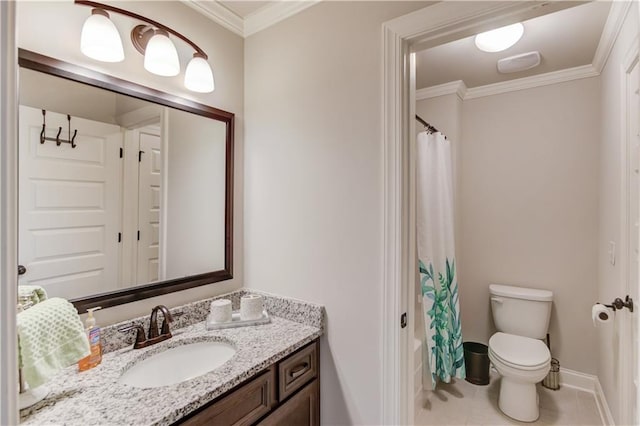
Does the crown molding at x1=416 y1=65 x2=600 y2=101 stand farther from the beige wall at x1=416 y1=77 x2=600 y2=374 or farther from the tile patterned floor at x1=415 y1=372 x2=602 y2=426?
the tile patterned floor at x1=415 y1=372 x2=602 y2=426

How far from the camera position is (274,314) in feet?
5.38

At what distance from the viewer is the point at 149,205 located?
1.41m

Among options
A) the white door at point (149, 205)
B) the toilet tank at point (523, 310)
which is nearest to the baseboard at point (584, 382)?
the toilet tank at point (523, 310)

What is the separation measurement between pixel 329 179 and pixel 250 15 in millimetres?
1012

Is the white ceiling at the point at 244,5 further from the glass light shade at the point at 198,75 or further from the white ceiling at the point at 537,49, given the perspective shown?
the white ceiling at the point at 537,49

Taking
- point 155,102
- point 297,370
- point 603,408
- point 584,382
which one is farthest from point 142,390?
point 584,382

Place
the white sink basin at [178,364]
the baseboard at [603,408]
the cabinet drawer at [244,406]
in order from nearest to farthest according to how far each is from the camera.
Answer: the cabinet drawer at [244,406] < the white sink basin at [178,364] < the baseboard at [603,408]

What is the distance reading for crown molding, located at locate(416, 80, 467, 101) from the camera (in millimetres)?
2543

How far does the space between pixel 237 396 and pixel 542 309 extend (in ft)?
7.48

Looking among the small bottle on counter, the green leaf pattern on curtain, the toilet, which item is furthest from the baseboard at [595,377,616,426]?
the small bottle on counter

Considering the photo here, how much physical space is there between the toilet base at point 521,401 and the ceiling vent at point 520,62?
2076mm

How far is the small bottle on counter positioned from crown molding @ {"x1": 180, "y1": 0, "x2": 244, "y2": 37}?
1.42 m

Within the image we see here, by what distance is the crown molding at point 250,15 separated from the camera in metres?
1.54

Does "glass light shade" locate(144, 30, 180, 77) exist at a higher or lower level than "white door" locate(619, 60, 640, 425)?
higher
